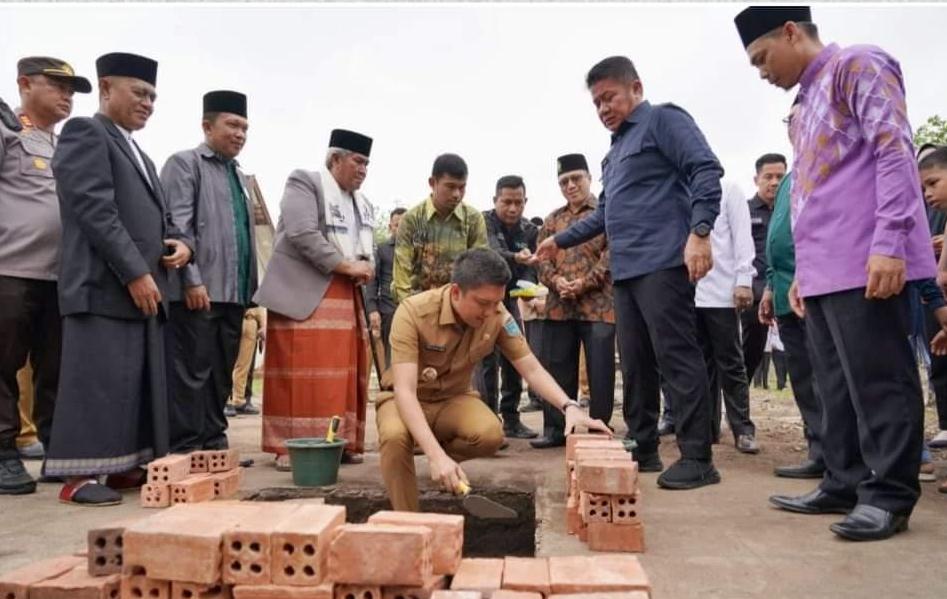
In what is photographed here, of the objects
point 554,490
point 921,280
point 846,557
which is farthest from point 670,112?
point 846,557

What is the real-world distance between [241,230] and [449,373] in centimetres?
173

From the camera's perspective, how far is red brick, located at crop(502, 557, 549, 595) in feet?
5.83

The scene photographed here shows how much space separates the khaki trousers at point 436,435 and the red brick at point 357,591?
53.4 inches

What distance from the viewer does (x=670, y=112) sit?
362 cm

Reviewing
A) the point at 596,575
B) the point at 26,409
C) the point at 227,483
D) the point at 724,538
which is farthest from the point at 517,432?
the point at 596,575

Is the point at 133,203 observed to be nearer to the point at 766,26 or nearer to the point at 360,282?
the point at 360,282

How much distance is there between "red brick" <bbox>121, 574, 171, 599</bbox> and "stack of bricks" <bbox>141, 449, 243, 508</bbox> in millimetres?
1378

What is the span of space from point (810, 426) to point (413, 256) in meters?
2.57

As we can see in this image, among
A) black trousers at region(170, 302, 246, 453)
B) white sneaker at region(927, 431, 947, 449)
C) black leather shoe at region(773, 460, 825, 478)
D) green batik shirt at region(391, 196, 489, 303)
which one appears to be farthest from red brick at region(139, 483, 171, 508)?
white sneaker at region(927, 431, 947, 449)

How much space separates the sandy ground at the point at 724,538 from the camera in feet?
6.81

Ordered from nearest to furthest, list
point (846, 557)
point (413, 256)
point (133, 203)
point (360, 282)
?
1. point (846, 557)
2. point (133, 203)
3. point (360, 282)
4. point (413, 256)

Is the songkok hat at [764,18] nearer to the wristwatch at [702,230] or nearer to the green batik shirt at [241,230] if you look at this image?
the wristwatch at [702,230]

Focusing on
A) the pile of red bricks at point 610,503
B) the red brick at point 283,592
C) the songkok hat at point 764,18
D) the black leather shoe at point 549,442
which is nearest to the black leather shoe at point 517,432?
the black leather shoe at point 549,442

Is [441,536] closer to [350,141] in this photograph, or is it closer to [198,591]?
[198,591]
